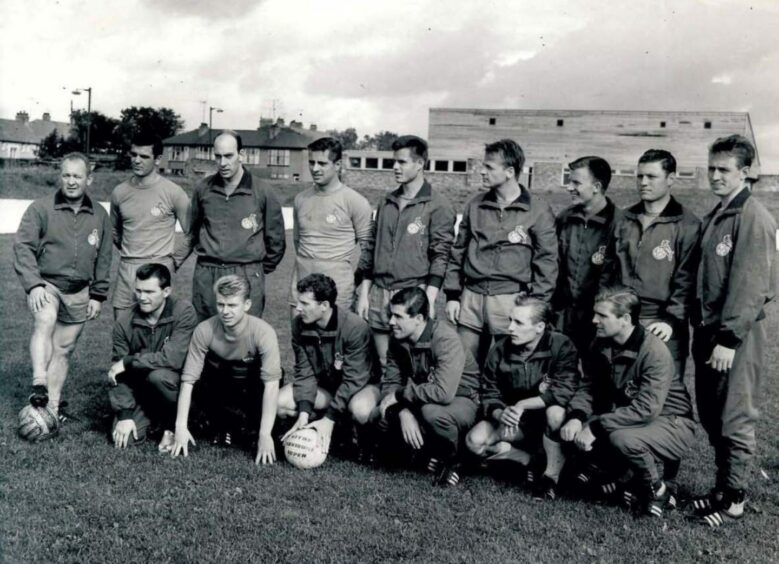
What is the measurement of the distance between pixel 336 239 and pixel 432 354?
1505mm

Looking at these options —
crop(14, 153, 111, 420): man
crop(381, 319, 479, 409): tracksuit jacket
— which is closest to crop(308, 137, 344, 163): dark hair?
crop(381, 319, 479, 409): tracksuit jacket

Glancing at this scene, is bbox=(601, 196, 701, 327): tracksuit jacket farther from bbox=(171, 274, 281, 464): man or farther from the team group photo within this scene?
bbox=(171, 274, 281, 464): man

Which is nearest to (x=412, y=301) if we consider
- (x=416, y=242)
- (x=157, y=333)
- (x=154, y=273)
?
(x=416, y=242)

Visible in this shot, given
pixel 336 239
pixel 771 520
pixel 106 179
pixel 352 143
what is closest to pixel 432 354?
pixel 336 239

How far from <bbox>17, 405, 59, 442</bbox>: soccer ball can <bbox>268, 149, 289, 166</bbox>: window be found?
67288 millimetres

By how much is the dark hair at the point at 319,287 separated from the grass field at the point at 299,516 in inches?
47.4

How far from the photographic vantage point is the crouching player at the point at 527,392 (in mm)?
4879

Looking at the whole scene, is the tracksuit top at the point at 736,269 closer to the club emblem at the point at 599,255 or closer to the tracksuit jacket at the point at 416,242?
the club emblem at the point at 599,255

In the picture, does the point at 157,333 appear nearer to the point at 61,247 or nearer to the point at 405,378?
the point at 61,247

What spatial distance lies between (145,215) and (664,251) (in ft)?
13.6

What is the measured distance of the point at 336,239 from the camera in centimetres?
614

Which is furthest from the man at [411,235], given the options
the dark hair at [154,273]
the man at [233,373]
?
the dark hair at [154,273]

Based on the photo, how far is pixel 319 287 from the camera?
5297mm

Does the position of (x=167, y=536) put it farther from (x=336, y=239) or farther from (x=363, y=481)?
(x=336, y=239)
